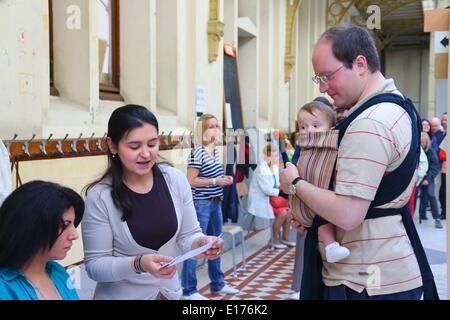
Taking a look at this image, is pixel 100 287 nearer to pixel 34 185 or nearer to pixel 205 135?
pixel 34 185

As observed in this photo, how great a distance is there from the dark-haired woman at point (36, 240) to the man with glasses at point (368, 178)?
2.53 ft

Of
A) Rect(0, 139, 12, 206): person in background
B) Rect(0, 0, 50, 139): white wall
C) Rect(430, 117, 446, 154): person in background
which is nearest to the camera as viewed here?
Rect(0, 139, 12, 206): person in background

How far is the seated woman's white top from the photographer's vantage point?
6449 mm

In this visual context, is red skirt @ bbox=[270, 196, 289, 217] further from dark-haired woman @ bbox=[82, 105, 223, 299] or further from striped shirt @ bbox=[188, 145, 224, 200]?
dark-haired woman @ bbox=[82, 105, 223, 299]

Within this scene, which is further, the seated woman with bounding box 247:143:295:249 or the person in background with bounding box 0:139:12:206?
the seated woman with bounding box 247:143:295:249

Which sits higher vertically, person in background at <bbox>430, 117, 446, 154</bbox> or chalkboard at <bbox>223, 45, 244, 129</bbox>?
chalkboard at <bbox>223, 45, 244, 129</bbox>

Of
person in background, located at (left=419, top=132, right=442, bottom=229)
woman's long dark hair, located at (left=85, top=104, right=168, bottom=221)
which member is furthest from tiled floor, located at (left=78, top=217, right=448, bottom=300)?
woman's long dark hair, located at (left=85, top=104, right=168, bottom=221)

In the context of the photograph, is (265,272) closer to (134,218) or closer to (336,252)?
(134,218)

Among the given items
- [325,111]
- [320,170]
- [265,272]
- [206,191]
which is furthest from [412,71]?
[320,170]

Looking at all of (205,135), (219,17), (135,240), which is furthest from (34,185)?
(219,17)

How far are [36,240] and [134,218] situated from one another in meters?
0.45

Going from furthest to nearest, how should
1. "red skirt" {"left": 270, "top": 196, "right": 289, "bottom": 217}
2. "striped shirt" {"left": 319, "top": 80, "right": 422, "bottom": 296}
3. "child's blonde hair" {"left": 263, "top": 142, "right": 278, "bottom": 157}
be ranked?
"child's blonde hair" {"left": 263, "top": 142, "right": 278, "bottom": 157}, "red skirt" {"left": 270, "top": 196, "right": 289, "bottom": 217}, "striped shirt" {"left": 319, "top": 80, "right": 422, "bottom": 296}

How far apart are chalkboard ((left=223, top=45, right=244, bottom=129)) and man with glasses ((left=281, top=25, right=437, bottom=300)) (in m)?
5.26

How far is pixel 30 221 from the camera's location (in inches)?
63.4
